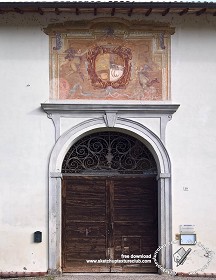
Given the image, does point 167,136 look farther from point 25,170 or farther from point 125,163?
point 25,170

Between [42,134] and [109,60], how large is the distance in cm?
215

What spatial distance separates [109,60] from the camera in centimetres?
1375

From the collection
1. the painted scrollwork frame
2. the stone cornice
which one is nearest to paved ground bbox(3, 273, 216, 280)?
the stone cornice

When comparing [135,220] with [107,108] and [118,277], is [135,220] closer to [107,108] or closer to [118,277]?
[118,277]

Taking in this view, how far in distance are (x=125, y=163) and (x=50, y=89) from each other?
228 cm

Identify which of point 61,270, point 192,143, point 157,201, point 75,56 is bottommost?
point 61,270

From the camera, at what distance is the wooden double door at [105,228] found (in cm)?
1364

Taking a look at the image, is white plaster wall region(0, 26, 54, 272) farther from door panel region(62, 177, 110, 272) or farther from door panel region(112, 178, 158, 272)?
door panel region(112, 178, 158, 272)

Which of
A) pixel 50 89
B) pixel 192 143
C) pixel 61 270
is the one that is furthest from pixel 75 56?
pixel 61 270

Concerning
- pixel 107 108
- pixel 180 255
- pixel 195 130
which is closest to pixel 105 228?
pixel 180 255

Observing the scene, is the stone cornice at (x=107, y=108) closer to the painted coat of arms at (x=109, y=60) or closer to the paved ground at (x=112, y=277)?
the painted coat of arms at (x=109, y=60)

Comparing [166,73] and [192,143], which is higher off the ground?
[166,73]

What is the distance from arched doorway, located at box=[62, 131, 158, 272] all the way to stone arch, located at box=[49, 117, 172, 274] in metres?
0.31

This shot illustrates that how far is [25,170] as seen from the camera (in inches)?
526
